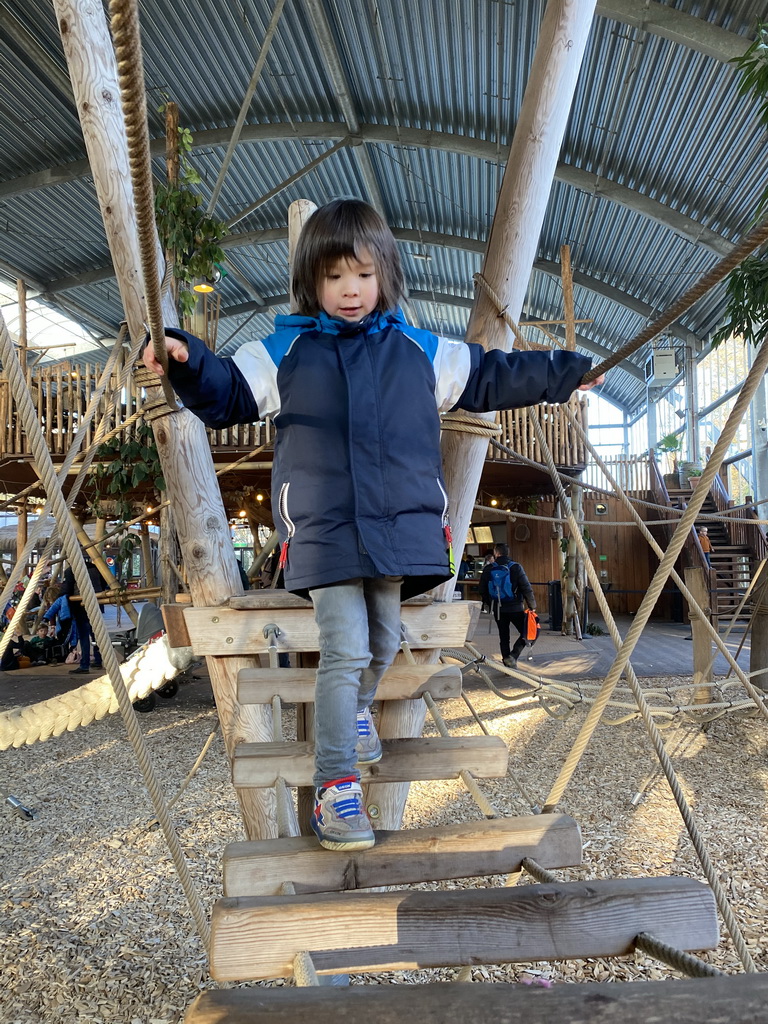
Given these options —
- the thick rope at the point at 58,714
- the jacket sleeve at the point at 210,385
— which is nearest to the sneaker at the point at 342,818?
the jacket sleeve at the point at 210,385

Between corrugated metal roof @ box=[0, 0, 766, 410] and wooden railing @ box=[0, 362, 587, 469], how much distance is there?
316cm

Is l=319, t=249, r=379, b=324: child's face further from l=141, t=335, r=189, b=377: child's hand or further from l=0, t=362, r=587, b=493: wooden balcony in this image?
l=0, t=362, r=587, b=493: wooden balcony

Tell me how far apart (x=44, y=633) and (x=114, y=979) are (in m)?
8.46

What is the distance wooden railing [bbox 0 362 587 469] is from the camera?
7875 mm

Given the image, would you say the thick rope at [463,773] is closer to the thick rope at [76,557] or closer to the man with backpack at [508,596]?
the thick rope at [76,557]

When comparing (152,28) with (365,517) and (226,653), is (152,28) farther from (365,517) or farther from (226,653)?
(365,517)

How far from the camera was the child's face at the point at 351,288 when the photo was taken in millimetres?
1506

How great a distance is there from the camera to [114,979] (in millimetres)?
2344

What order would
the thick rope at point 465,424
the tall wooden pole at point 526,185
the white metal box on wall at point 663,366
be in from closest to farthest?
the tall wooden pole at point 526,185 < the thick rope at point 465,424 < the white metal box on wall at point 663,366

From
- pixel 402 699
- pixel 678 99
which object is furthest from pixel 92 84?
pixel 678 99

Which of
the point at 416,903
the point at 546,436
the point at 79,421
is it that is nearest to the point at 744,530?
the point at 546,436

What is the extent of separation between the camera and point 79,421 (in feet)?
26.6

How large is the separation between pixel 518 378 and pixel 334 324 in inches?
16.4

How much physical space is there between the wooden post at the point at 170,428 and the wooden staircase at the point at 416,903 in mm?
824
